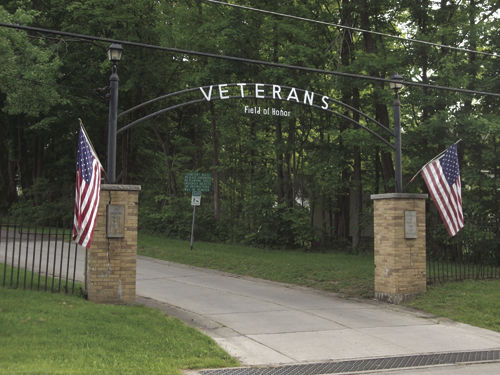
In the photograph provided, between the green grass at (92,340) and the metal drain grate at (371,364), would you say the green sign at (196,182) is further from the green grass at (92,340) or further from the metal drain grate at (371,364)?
the metal drain grate at (371,364)

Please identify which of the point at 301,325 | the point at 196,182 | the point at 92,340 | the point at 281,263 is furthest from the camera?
the point at 196,182

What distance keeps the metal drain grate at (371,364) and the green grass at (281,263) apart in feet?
16.4

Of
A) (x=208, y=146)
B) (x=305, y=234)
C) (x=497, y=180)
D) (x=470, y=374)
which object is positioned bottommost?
(x=470, y=374)

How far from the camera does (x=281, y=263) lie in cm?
1750

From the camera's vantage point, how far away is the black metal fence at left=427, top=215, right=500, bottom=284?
50.7 feet

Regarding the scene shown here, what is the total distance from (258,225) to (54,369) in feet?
60.0

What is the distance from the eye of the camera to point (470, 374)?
278 inches

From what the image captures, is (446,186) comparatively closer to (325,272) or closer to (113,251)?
(325,272)

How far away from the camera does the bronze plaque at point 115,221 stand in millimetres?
10117

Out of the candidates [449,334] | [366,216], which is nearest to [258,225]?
[366,216]

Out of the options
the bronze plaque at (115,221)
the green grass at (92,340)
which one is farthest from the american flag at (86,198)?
the green grass at (92,340)

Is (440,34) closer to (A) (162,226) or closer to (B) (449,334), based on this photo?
(B) (449,334)

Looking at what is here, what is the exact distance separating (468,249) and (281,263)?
6051 millimetres

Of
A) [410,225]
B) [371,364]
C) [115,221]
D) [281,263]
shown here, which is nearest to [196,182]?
[281,263]
